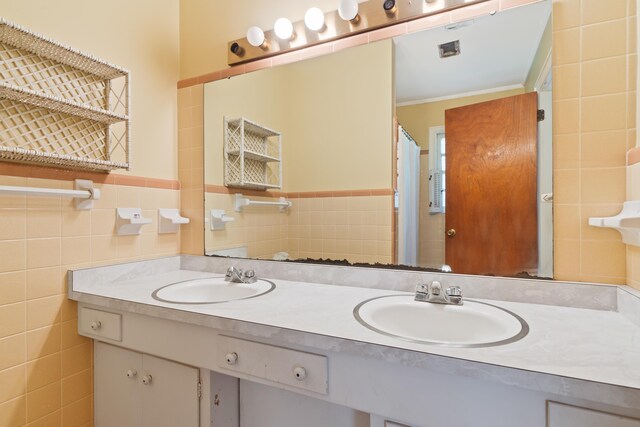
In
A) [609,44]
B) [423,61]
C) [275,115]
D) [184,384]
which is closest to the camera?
[609,44]

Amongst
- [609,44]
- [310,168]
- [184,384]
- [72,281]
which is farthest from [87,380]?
[609,44]

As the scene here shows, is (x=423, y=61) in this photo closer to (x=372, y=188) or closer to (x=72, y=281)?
(x=372, y=188)

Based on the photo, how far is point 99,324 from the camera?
122cm

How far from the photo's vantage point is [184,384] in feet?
3.54

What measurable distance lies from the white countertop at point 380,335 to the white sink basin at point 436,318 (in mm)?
59

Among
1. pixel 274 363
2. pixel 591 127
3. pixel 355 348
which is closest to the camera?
pixel 355 348

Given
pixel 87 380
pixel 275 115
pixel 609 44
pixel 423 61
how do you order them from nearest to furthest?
pixel 609 44, pixel 423 61, pixel 87 380, pixel 275 115

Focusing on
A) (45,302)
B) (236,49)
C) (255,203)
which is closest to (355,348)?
(255,203)

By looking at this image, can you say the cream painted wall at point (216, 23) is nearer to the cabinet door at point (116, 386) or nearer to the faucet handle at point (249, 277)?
the faucet handle at point (249, 277)

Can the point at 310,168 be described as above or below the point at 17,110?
below

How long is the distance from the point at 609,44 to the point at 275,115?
123cm

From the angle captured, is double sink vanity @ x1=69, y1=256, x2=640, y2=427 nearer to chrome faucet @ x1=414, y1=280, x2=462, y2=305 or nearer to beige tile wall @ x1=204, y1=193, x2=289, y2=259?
chrome faucet @ x1=414, y1=280, x2=462, y2=305

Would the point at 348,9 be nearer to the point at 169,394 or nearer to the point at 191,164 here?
the point at 191,164

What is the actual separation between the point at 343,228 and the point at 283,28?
93 centimetres
